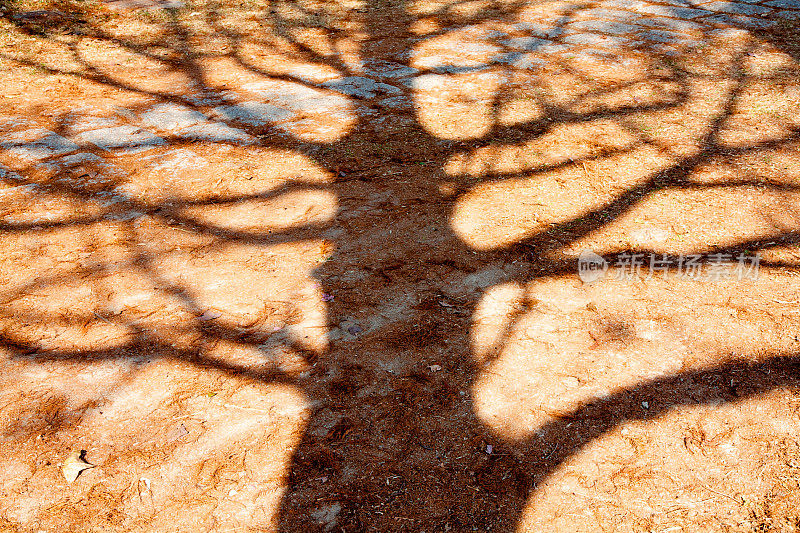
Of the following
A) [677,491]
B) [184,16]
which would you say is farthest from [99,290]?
[184,16]

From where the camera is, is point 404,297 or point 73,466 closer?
point 73,466

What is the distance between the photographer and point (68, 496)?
5.16 ft

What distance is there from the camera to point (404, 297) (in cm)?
220

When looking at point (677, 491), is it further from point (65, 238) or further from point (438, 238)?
point (65, 238)

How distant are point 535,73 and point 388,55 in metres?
1.07

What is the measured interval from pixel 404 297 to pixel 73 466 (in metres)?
1.11

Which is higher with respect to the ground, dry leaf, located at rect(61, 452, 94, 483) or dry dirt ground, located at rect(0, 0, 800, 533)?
dry leaf, located at rect(61, 452, 94, 483)

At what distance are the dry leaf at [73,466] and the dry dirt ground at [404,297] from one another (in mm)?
26

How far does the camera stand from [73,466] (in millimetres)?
1642

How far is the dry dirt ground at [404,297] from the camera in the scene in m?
1.58

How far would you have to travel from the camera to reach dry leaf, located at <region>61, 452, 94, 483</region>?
63.8 inches

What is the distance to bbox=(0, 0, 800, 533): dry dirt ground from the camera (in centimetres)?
158

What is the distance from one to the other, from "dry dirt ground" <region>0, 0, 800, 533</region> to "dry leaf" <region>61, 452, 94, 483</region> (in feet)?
0.08

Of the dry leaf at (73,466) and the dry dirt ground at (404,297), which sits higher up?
the dry leaf at (73,466)
